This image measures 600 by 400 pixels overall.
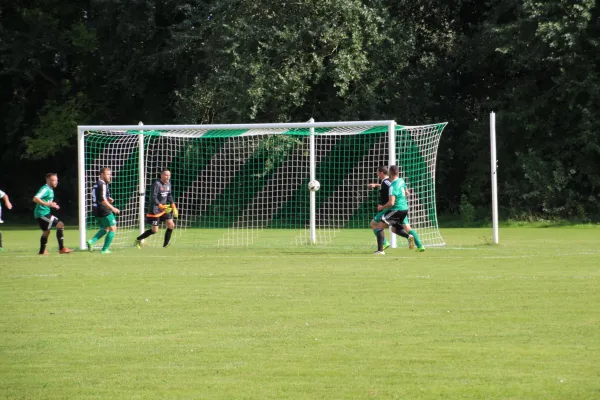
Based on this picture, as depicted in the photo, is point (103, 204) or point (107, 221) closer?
point (103, 204)

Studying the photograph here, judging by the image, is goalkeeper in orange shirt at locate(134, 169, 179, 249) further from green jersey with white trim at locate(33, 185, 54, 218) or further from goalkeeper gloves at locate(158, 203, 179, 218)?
green jersey with white trim at locate(33, 185, 54, 218)

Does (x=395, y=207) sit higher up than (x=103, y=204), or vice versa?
(x=103, y=204)

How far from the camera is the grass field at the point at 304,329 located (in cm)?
773

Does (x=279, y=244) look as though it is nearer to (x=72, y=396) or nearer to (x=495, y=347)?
(x=495, y=347)

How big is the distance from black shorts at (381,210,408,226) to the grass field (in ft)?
4.90

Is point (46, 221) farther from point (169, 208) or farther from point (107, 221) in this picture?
point (169, 208)

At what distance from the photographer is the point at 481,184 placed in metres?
35.8

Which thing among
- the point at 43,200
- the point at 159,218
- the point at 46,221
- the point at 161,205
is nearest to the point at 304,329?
the point at 46,221

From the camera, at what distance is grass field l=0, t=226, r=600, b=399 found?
304 inches

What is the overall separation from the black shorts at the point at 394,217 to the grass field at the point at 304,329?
149 centimetres

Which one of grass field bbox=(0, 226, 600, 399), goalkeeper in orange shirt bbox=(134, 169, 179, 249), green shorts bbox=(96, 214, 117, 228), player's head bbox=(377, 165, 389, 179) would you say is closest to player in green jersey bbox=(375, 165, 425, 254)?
player's head bbox=(377, 165, 389, 179)

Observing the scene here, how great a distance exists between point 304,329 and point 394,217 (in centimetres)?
979

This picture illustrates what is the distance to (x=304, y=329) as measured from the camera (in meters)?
10.3

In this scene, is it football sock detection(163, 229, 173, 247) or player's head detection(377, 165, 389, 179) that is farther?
A: football sock detection(163, 229, 173, 247)
